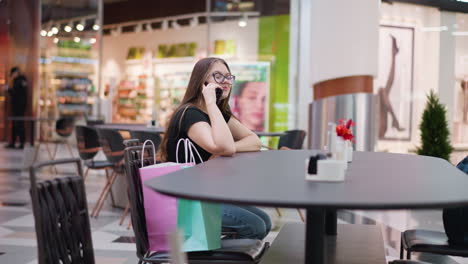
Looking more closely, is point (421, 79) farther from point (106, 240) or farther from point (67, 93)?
point (106, 240)

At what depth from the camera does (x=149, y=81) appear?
12469 millimetres

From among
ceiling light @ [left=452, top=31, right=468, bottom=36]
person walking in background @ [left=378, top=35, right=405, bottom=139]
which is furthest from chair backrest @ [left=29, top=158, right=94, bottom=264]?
ceiling light @ [left=452, top=31, right=468, bottom=36]

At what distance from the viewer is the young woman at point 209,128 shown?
2.86m

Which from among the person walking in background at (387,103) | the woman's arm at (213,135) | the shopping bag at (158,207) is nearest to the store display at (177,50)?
the person walking in background at (387,103)

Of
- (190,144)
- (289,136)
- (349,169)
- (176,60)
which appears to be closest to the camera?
(349,169)

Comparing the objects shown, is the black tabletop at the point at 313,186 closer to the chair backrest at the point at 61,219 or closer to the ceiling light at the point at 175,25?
the chair backrest at the point at 61,219

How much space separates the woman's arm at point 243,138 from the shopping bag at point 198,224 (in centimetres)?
89

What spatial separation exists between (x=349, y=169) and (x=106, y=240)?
294 centimetres

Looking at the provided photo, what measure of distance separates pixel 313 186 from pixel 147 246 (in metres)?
0.98

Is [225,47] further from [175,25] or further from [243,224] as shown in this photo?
[243,224]

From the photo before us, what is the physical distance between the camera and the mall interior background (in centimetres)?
1099

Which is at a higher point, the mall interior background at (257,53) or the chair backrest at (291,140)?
the mall interior background at (257,53)

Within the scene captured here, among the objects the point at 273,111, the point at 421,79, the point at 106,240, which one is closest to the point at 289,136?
the point at 106,240

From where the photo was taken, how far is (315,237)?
6.37 feet
